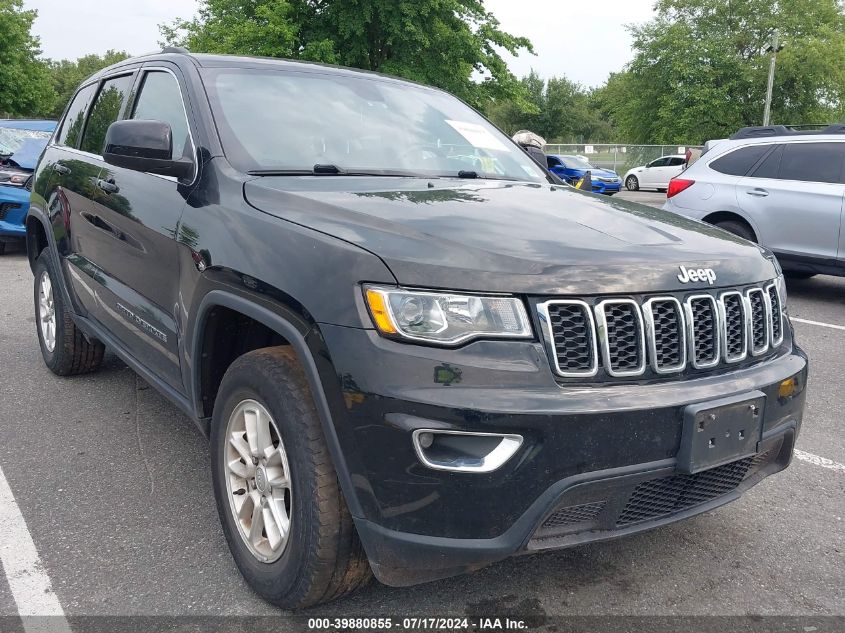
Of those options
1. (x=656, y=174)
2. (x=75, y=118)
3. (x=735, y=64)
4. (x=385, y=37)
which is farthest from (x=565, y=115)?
(x=75, y=118)

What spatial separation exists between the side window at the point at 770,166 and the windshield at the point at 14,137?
9.45m

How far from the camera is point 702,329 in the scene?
2242 millimetres

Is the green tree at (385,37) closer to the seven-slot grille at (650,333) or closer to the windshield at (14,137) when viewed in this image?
the windshield at (14,137)

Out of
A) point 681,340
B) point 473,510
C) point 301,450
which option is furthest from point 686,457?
point 301,450

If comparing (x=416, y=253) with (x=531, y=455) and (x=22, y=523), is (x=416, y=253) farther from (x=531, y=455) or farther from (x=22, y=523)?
(x=22, y=523)

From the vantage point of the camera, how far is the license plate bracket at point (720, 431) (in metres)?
2.08

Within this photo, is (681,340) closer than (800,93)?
Yes

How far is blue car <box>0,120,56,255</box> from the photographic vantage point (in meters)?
9.95

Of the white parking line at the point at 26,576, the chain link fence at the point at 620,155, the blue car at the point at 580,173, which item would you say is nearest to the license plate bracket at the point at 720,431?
the white parking line at the point at 26,576

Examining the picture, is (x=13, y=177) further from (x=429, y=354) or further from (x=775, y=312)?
(x=775, y=312)

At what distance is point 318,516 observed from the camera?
211 centimetres

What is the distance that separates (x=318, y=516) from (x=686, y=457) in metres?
1.02

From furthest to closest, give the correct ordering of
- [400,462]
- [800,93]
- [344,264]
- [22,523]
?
1. [800,93]
2. [22,523]
3. [344,264]
4. [400,462]

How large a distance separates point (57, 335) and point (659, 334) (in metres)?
3.81
